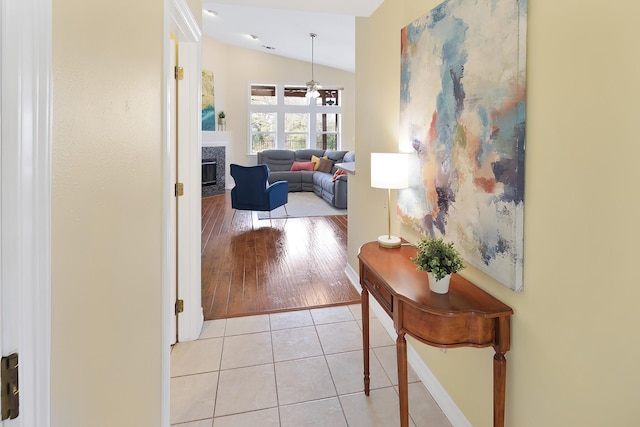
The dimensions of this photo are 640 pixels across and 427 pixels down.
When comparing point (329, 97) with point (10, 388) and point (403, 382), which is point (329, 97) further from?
point (10, 388)

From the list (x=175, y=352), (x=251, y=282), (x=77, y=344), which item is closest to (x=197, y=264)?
(x=175, y=352)

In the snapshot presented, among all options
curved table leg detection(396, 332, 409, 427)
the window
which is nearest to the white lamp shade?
curved table leg detection(396, 332, 409, 427)

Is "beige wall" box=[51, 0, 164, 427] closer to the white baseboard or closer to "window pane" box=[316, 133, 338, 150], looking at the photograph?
the white baseboard

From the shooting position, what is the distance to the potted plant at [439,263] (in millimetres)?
1416

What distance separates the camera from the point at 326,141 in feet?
33.9

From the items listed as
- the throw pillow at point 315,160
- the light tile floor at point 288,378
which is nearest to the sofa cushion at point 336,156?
the throw pillow at point 315,160

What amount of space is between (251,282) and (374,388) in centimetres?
183

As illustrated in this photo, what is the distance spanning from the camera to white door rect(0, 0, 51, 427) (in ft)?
1.82

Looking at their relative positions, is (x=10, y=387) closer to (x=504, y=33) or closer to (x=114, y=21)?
(x=114, y=21)

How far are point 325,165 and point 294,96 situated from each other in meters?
2.39

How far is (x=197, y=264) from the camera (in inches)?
98.5

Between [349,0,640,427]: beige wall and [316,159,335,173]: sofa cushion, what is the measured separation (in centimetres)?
744

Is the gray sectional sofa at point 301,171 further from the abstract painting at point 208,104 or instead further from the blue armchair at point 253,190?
the blue armchair at point 253,190

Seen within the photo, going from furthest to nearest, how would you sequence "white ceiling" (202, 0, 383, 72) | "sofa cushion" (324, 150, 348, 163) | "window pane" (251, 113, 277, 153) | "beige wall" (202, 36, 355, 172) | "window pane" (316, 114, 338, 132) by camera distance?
"window pane" (316, 114, 338, 132)
"window pane" (251, 113, 277, 153)
"beige wall" (202, 36, 355, 172)
"sofa cushion" (324, 150, 348, 163)
"white ceiling" (202, 0, 383, 72)
